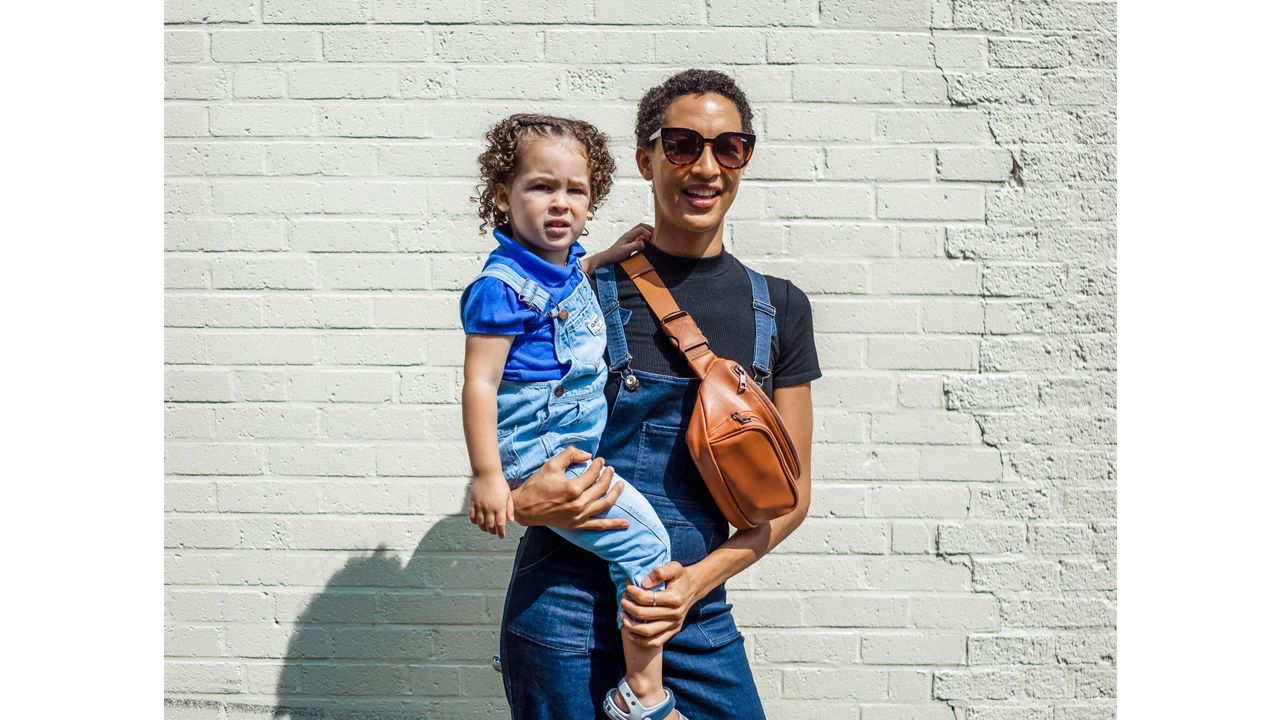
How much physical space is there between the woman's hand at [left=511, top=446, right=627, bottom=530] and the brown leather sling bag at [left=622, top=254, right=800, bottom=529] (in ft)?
0.66

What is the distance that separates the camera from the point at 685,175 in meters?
2.01

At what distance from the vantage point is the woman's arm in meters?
1.88

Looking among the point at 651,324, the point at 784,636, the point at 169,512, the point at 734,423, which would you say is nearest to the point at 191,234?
the point at 169,512

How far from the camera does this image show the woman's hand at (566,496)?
1.85m

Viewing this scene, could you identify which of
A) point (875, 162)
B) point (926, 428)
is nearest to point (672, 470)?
point (926, 428)

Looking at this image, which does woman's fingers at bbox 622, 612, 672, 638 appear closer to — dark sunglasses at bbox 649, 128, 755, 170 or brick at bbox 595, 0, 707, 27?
dark sunglasses at bbox 649, 128, 755, 170

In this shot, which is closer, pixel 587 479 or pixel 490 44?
pixel 587 479

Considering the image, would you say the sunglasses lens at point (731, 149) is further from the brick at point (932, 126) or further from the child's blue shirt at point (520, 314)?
the brick at point (932, 126)

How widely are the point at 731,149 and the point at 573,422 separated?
0.68 m

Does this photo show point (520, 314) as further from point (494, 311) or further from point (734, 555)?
point (734, 555)

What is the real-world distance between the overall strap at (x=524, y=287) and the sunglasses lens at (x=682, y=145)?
16.3 inches

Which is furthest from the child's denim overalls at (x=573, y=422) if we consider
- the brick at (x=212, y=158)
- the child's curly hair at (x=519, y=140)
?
the brick at (x=212, y=158)

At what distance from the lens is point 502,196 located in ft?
6.69

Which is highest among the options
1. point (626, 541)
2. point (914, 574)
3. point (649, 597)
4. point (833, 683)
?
point (626, 541)
